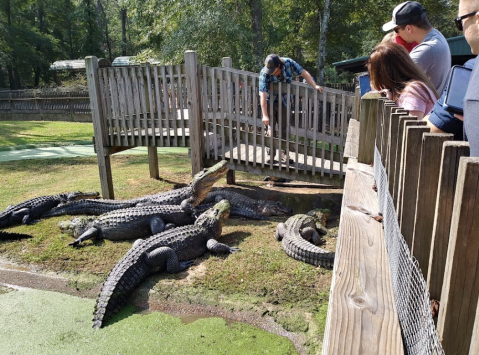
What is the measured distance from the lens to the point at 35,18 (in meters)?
32.2

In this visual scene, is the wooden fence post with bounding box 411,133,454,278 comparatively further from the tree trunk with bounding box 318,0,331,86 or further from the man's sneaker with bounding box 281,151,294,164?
the tree trunk with bounding box 318,0,331,86

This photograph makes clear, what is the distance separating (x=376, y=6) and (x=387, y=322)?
15.6 metres

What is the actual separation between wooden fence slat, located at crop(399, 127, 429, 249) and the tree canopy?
1045 cm

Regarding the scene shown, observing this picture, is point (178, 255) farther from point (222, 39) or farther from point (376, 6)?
point (376, 6)

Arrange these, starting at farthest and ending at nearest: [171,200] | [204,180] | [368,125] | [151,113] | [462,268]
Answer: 1. [151,113]
2. [171,200]
3. [204,180]
4. [368,125]
5. [462,268]

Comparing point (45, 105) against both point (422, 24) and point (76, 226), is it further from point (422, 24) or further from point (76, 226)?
point (422, 24)

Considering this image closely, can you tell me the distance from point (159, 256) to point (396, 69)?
270cm

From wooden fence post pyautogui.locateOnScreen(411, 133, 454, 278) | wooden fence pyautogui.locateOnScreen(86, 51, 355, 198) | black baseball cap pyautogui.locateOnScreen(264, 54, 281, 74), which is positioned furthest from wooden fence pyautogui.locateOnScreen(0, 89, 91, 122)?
wooden fence post pyautogui.locateOnScreen(411, 133, 454, 278)

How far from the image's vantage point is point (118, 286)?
10.7ft

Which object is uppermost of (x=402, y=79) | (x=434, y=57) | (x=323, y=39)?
(x=323, y=39)

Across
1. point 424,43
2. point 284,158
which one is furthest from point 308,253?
point 424,43

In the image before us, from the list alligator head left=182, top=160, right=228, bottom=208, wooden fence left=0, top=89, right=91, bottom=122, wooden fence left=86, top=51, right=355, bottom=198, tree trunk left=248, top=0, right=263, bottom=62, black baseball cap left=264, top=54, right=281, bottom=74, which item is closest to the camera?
black baseball cap left=264, top=54, right=281, bottom=74

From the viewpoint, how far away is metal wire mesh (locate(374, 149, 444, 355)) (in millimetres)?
813

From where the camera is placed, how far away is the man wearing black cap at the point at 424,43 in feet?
8.04
